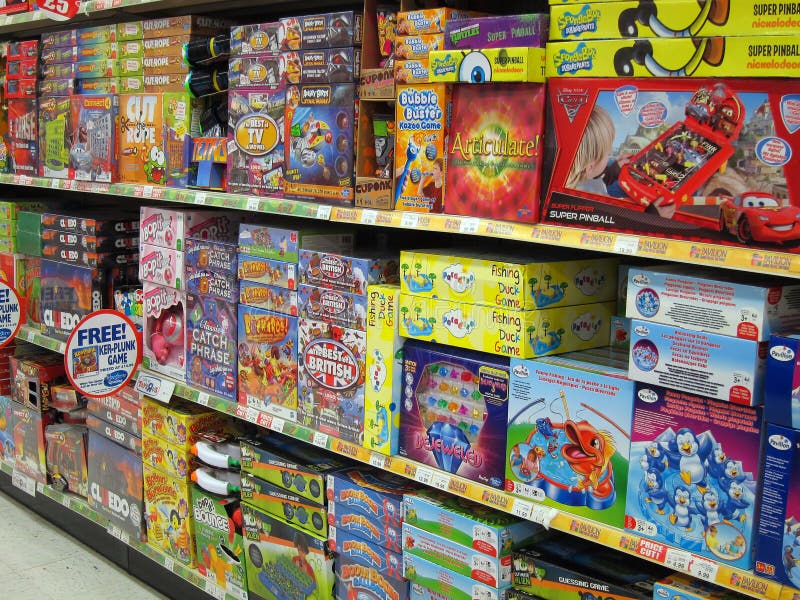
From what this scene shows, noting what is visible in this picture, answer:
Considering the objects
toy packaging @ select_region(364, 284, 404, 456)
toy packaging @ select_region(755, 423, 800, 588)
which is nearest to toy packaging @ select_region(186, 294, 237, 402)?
toy packaging @ select_region(364, 284, 404, 456)

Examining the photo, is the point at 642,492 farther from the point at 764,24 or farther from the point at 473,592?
the point at 764,24

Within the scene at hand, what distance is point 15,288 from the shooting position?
3781mm

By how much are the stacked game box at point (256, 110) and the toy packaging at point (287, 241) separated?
12 centimetres

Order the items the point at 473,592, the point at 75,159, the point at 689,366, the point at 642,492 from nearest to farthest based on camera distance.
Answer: the point at 689,366 < the point at 642,492 < the point at 473,592 < the point at 75,159

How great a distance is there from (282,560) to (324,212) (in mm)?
1092

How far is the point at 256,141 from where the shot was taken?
2.62m

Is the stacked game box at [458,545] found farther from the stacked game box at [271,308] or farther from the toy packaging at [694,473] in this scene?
the stacked game box at [271,308]

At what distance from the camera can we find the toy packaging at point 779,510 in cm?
152

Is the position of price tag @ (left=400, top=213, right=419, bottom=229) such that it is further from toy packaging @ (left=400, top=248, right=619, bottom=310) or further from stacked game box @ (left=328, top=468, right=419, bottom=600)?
stacked game box @ (left=328, top=468, right=419, bottom=600)

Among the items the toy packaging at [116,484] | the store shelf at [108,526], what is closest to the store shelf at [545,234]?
the toy packaging at [116,484]

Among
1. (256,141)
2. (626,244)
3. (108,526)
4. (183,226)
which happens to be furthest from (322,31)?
(108,526)

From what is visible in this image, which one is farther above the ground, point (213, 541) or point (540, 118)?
point (540, 118)

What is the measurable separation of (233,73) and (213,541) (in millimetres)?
1543

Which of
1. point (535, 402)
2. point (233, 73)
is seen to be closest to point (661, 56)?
point (535, 402)
